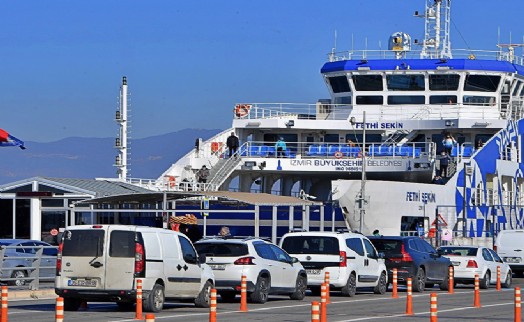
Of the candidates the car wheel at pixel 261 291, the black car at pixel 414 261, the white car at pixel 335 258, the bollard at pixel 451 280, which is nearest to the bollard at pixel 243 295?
the car wheel at pixel 261 291

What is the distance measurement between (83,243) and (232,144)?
102 ft

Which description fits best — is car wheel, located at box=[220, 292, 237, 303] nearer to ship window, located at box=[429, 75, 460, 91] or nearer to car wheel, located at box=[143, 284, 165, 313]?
car wheel, located at box=[143, 284, 165, 313]

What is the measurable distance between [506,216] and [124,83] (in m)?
17.3

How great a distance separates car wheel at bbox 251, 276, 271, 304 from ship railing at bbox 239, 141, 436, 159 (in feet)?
86.4

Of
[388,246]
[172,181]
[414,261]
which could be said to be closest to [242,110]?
[172,181]

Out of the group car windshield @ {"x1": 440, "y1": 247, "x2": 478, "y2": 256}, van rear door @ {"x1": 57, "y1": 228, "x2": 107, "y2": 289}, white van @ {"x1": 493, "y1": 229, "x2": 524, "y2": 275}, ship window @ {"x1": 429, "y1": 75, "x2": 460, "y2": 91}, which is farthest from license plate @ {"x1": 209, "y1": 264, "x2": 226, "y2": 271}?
ship window @ {"x1": 429, "y1": 75, "x2": 460, "y2": 91}

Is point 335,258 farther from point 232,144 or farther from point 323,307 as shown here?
point 232,144

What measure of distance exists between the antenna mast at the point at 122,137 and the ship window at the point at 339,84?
9454 mm

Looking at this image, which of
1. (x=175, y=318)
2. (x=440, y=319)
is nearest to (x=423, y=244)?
(x=440, y=319)

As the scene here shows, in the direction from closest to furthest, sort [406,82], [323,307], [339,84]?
1. [323,307]
2. [406,82]
3. [339,84]

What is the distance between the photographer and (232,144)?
53.2 meters

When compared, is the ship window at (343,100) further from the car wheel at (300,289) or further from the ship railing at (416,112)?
the car wheel at (300,289)

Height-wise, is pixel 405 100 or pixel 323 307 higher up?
pixel 405 100

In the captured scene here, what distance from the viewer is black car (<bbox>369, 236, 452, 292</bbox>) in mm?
31750
